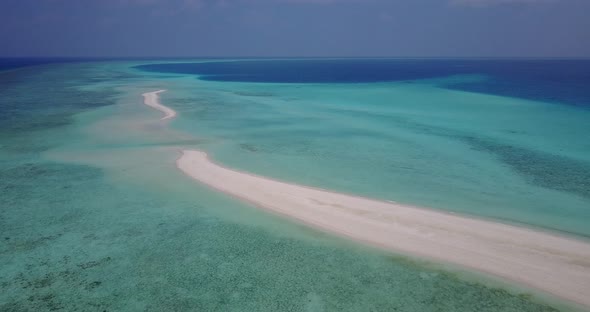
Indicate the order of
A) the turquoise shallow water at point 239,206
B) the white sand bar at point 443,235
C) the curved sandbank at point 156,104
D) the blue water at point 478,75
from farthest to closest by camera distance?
the blue water at point 478,75, the curved sandbank at point 156,104, the white sand bar at point 443,235, the turquoise shallow water at point 239,206

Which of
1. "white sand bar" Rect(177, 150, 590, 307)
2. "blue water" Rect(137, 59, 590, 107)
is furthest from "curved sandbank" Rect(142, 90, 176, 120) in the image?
"blue water" Rect(137, 59, 590, 107)

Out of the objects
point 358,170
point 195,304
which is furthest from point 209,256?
point 358,170

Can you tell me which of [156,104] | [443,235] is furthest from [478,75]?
[443,235]

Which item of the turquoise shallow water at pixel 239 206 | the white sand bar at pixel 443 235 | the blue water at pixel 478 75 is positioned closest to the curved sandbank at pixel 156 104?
the turquoise shallow water at pixel 239 206

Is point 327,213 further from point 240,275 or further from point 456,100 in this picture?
point 456,100

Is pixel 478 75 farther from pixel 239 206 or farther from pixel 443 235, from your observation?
pixel 239 206

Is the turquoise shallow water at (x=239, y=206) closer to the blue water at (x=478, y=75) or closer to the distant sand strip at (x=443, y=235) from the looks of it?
the distant sand strip at (x=443, y=235)
